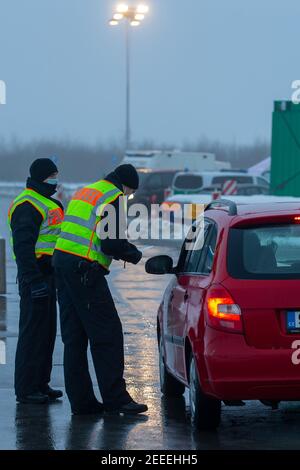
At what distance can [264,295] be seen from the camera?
8.30m

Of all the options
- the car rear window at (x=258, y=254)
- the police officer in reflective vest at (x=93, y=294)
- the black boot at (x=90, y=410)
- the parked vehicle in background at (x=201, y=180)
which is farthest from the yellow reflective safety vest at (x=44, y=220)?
the parked vehicle in background at (x=201, y=180)

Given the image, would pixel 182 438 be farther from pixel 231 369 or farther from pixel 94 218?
pixel 94 218

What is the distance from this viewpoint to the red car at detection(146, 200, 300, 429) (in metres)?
8.24

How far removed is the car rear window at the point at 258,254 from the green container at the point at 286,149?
23856mm

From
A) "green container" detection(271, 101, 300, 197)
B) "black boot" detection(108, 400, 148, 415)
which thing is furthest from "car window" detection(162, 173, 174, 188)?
"black boot" detection(108, 400, 148, 415)

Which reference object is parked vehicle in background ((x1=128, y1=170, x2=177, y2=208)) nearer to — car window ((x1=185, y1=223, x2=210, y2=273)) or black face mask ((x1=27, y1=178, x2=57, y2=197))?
black face mask ((x1=27, y1=178, x2=57, y2=197))

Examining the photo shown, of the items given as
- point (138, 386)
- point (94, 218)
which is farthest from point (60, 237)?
point (138, 386)

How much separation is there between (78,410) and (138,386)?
1321 mm

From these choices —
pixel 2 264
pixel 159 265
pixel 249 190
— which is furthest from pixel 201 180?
pixel 159 265

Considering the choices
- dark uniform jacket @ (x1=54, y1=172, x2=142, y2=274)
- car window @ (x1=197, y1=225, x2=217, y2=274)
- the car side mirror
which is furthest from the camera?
the car side mirror


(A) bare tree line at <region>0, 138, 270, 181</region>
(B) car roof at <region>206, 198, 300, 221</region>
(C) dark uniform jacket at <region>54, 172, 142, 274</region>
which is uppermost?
(B) car roof at <region>206, 198, 300, 221</region>

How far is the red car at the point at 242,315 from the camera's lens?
8.24 m

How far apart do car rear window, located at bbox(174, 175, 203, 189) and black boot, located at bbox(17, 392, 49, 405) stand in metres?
33.5

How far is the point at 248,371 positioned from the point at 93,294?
5.17 ft
